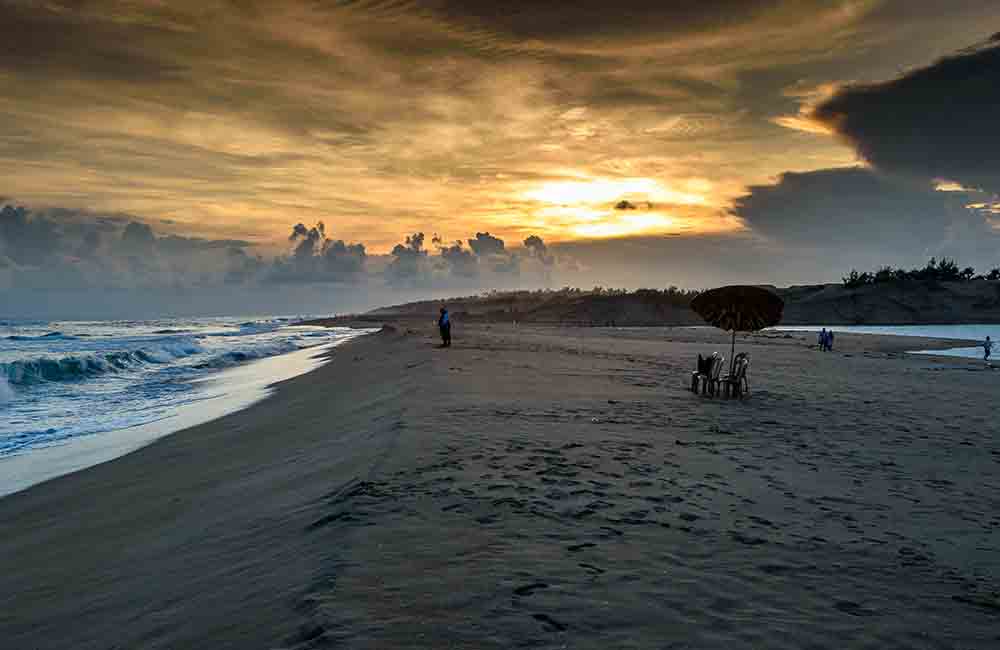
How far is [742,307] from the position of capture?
17.1 m

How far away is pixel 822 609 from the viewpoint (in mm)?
4082

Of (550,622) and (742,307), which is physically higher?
(742,307)

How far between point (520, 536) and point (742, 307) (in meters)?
14.0

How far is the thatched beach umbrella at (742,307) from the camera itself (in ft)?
55.2

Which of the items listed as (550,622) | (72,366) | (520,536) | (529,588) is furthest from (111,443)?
(72,366)

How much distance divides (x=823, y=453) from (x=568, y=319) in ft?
294

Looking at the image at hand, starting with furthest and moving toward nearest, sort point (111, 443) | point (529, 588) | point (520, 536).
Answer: point (111, 443)
point (520, 536)
point (529, 588)

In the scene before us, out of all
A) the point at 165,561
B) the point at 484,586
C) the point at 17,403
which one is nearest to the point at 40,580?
the point at 165,561

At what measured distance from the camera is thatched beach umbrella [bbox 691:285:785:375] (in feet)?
55.2

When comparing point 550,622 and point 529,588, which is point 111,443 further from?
point 550,622

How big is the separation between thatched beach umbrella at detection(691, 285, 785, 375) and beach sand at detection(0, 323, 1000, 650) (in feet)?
17.4

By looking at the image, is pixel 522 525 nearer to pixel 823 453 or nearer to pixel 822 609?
pixel 822 609

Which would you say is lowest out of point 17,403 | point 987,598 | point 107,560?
point 17,403

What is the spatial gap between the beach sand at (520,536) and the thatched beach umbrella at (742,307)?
5.29 meters
